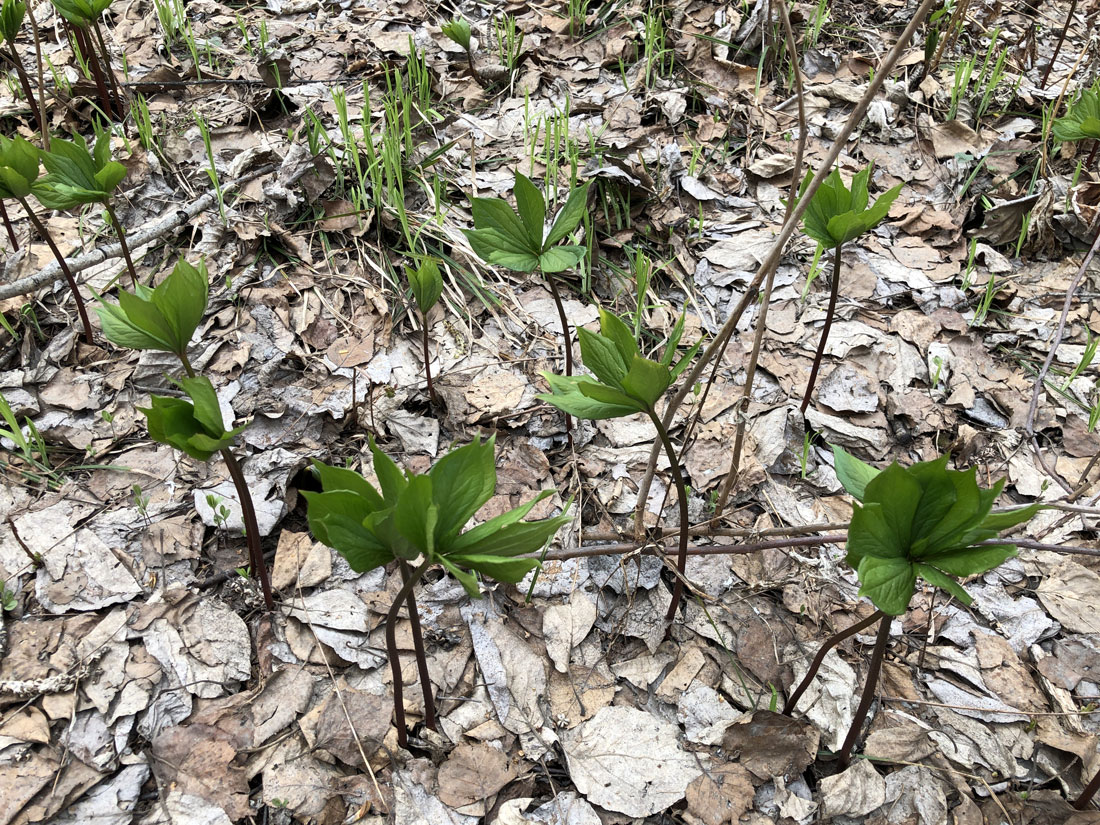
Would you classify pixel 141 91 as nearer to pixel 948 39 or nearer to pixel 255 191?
pixel 255 191

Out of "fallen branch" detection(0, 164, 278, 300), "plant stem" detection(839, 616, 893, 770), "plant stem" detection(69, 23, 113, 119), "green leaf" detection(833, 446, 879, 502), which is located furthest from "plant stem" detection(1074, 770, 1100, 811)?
"plant stem" detection(69, 23, 113, 119)

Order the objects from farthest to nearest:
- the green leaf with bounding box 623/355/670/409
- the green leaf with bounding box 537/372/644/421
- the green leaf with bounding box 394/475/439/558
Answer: the green leaf with bounding box 537/372/644/421 < the green leaf with bounding box 623/355/670/409 < the green leaf with bounding box 394/475/439/558

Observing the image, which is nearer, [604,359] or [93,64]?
[604,359]

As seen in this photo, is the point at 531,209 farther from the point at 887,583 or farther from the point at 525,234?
the point at 887,583

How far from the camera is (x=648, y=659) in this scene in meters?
1.86

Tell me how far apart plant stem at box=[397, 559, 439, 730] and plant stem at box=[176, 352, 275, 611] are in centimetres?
39

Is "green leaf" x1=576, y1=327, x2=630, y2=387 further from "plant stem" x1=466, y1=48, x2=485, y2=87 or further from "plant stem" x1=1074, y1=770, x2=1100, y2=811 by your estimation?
"plant stem" x1=466, y1=48, x2=485, y2=87

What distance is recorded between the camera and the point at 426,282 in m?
2.18

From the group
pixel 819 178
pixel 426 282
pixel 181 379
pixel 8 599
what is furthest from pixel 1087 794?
pixel 8 599

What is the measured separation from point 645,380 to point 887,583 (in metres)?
0.55

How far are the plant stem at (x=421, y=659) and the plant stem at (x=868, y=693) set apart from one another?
875 mm

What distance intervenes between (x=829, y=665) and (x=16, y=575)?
6.64 ft

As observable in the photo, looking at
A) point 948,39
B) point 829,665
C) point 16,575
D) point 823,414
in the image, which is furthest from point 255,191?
point 948,39

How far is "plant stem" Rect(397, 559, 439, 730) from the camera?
1.44m
